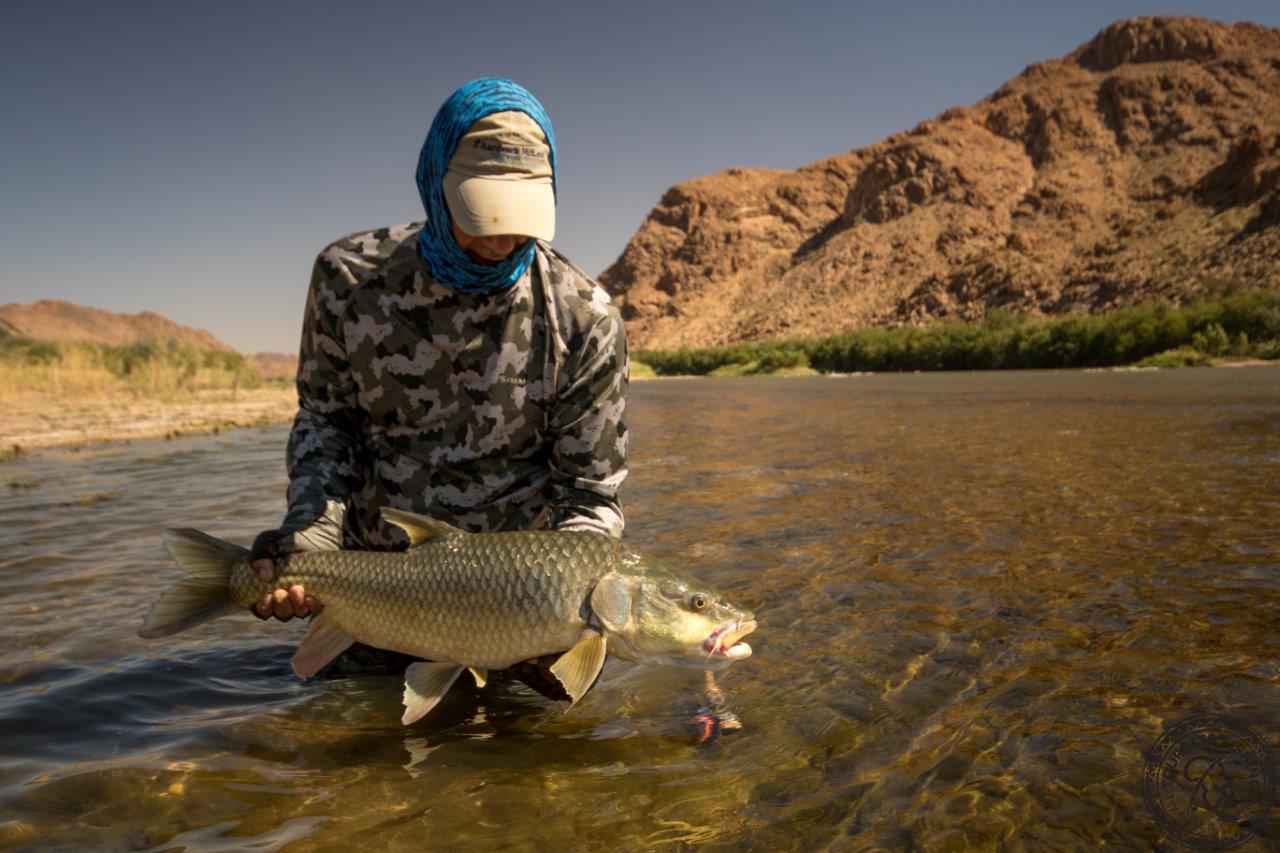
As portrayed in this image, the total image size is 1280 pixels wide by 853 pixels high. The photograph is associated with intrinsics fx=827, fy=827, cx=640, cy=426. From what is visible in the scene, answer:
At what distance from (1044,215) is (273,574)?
110 m

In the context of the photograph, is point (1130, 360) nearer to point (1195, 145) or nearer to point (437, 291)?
point (437, 291)

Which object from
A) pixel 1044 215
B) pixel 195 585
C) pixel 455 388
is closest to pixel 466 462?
pixel 455 388

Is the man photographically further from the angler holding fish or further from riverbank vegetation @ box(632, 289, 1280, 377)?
riverbank vegetation @ box(632, 289, 1280, 377)

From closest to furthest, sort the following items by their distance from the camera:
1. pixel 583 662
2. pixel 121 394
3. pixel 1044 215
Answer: pixel 583 662 < pixel 121 394 < pixel 1044 215

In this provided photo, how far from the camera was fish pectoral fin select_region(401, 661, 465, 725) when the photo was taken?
2877 mm

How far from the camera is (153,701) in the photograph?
3697 mm

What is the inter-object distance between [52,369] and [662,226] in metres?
154

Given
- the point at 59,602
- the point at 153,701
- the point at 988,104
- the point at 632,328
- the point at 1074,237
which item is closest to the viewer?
the point at 153,701

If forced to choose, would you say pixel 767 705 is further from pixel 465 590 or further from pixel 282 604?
pixel 282 604

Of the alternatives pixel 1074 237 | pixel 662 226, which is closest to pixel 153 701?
pixel 1074 237

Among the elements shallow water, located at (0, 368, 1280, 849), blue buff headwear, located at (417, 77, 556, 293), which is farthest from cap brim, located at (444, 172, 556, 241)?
shallow water, located at (0, 368, 1280, 849)

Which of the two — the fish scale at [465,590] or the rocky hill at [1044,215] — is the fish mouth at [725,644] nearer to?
the fish scale at [465,590]

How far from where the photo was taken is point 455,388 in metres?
3.54

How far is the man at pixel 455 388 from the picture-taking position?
135 inches
